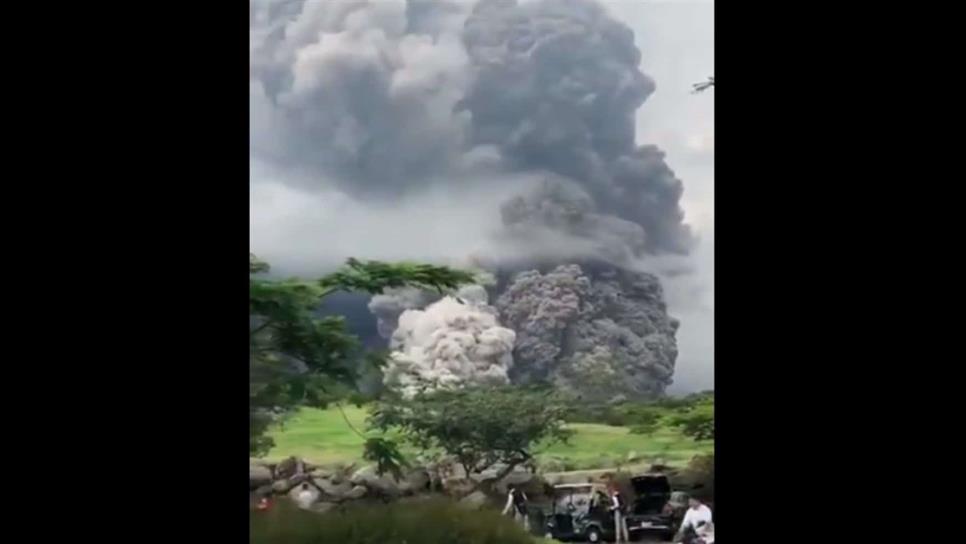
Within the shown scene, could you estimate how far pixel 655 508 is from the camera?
180 centimetres

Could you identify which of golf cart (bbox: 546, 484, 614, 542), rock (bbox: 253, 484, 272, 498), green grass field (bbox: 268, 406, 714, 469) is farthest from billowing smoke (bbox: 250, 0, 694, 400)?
rock (bbox: 253, 484, 272, 498)

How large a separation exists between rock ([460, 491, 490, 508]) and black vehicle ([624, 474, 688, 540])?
0.91 feet

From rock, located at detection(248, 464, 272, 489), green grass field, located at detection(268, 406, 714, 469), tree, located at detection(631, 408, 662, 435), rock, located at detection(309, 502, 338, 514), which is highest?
tree, located at detection(631, 408, 662, 435)

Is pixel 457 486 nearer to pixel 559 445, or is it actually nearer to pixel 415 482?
pixel 415 482

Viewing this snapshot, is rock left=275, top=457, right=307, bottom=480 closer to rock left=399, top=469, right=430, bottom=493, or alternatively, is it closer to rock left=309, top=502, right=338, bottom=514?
rock left=309, top=502, right=338, bottom=514

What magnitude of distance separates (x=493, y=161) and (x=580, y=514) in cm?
70

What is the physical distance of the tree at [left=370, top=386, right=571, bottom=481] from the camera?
181cm

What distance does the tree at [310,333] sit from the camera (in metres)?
1.81

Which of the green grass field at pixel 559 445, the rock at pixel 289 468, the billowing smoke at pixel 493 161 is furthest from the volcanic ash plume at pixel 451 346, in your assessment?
the rock at pixel 289 468

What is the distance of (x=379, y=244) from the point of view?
1826mm

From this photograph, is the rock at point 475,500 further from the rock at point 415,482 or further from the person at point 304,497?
the person at point 304,497
